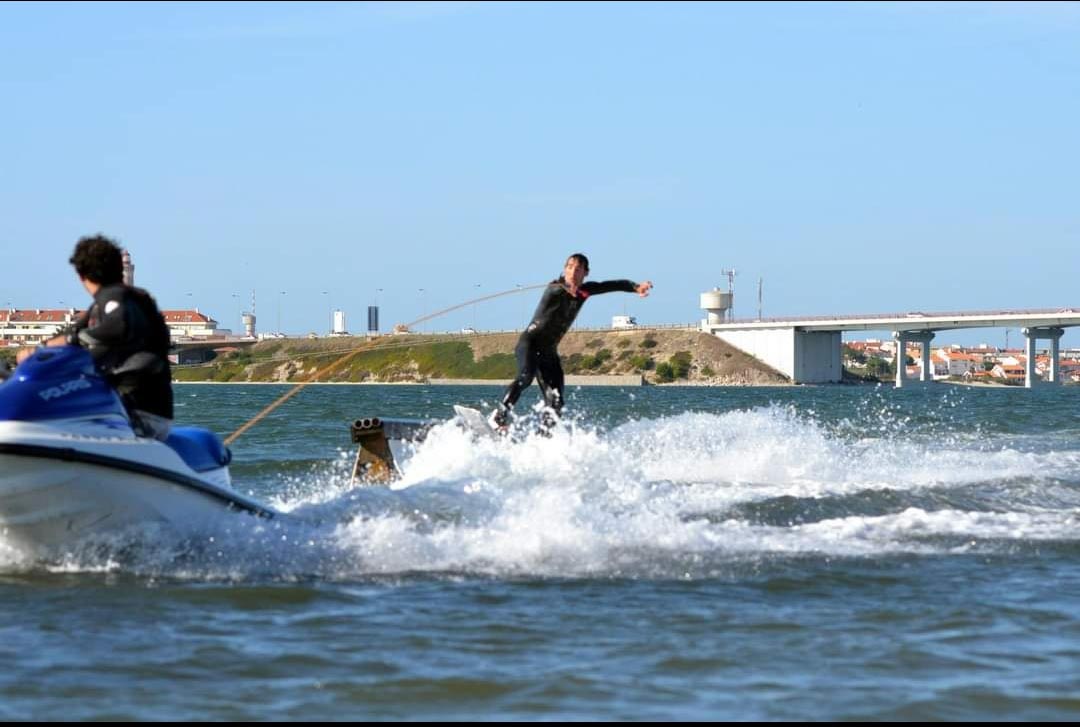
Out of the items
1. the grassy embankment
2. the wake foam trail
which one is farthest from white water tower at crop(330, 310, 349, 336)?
the wake foam trail

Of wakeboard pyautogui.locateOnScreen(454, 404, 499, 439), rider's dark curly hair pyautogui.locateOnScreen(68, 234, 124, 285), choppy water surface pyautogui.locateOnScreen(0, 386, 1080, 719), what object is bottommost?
choppy water surface pyautogui.locateOnScreen(0, 386, 1080, 719)

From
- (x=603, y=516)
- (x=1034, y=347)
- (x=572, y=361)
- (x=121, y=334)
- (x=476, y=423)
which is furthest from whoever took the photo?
(x=572, y=361)

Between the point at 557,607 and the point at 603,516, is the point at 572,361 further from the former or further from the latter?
the point at 557,607

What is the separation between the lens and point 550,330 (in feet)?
48.0

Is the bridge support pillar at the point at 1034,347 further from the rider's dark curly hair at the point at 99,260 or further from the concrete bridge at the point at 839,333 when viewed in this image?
Result: the rider's dark curly hair at the point at 99,260

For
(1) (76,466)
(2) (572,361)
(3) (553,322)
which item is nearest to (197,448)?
(1) (76,466)

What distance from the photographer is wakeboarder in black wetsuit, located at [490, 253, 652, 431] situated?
14602 mm

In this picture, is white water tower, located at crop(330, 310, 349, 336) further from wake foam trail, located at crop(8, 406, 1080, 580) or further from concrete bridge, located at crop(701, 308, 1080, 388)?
wake foam trail, located at crop(8, 406, 1080, 580)

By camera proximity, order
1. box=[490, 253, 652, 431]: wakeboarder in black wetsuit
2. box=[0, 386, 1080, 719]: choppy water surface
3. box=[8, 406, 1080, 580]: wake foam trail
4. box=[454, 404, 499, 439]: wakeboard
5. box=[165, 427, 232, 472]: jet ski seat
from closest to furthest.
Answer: box=[0, 386, 1080, 719]: choppy water surface, box=[8, 406, 1080, 580]: wake foam trail, box=[165, 427, 232, 472]: jet ski seat, box=[490, 253, 652, 431]: wakeboarder in black wetsuit, box=[454, 404, 499, 439]: wakeboard

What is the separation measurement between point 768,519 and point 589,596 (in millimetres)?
4628

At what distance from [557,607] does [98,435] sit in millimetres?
2930

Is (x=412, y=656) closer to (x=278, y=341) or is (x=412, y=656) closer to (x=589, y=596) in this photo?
(x=589, y=596)

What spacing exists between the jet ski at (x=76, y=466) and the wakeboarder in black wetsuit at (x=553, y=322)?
5.39 m

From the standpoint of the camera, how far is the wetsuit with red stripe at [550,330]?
14.6 metres
